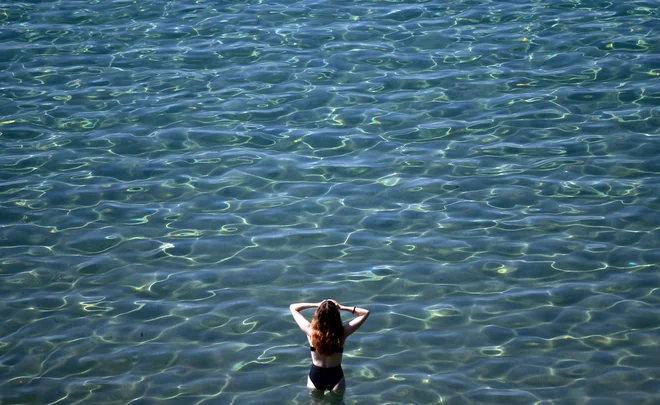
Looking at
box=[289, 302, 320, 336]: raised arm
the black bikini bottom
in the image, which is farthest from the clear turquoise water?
box=[289, 302, 320, 336]: raised arm

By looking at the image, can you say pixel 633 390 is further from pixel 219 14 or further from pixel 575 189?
pixel 219 14

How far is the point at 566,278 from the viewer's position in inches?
298

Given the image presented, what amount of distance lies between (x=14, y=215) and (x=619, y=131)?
7.28 m

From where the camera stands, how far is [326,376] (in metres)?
6.16

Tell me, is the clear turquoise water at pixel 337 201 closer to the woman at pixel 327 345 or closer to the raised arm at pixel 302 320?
the woman at pixel 327 345

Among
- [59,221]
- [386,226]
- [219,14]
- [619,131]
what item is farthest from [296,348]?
[219,14]

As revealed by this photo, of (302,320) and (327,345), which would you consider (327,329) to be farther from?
(302,320)

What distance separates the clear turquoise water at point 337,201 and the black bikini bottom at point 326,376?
0.22 meters

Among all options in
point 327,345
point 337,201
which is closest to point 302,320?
point 327,345

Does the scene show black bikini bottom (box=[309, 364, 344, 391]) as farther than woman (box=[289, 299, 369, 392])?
Yes

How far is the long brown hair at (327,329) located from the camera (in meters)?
5.98

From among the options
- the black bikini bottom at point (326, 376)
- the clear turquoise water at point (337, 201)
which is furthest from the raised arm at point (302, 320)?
the clear turquoise water at point (337, 201)

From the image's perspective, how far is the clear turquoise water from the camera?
6.69 meters

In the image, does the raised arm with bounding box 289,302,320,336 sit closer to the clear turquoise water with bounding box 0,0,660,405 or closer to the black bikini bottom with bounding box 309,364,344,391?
the black bikini bottom with bounding box 309,364,344,391
